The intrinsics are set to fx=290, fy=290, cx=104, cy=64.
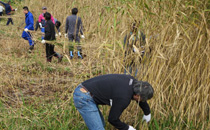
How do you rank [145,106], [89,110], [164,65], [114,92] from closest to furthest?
[114,92] → [89,110] → [145,106] → [164,65]

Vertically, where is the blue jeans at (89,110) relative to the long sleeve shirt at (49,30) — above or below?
below

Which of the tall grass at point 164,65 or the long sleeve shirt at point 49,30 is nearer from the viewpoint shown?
the tall grass at point 164,65

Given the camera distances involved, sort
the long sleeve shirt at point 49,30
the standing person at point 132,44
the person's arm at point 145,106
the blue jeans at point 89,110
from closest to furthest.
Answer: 1. the blue jeans at point 89,110
2. the person's arm at point 145,106
3. the standing person at point 132,44
4. the long sleeve shirt at point 49,30

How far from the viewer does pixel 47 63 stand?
6824 mm

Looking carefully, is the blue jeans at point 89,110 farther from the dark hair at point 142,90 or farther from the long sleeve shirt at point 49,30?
the long sleeve shirt at point 49,30

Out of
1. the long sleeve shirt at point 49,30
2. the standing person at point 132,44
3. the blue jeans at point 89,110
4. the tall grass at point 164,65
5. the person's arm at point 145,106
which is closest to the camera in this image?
the blue jeans at point 89,110

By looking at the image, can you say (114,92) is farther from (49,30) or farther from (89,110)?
(49,30)

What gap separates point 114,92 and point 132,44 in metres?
0.93

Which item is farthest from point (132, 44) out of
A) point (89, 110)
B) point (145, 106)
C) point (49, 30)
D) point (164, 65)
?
point (49, 30)

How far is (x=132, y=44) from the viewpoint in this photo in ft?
12.1

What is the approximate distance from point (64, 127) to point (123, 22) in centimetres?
155

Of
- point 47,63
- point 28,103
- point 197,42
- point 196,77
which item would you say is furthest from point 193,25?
point 47,63

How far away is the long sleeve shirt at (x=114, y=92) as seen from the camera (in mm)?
2881

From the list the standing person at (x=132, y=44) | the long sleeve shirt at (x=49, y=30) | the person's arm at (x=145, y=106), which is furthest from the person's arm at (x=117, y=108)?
the long sleeve shirt at (x=49, y=30)
